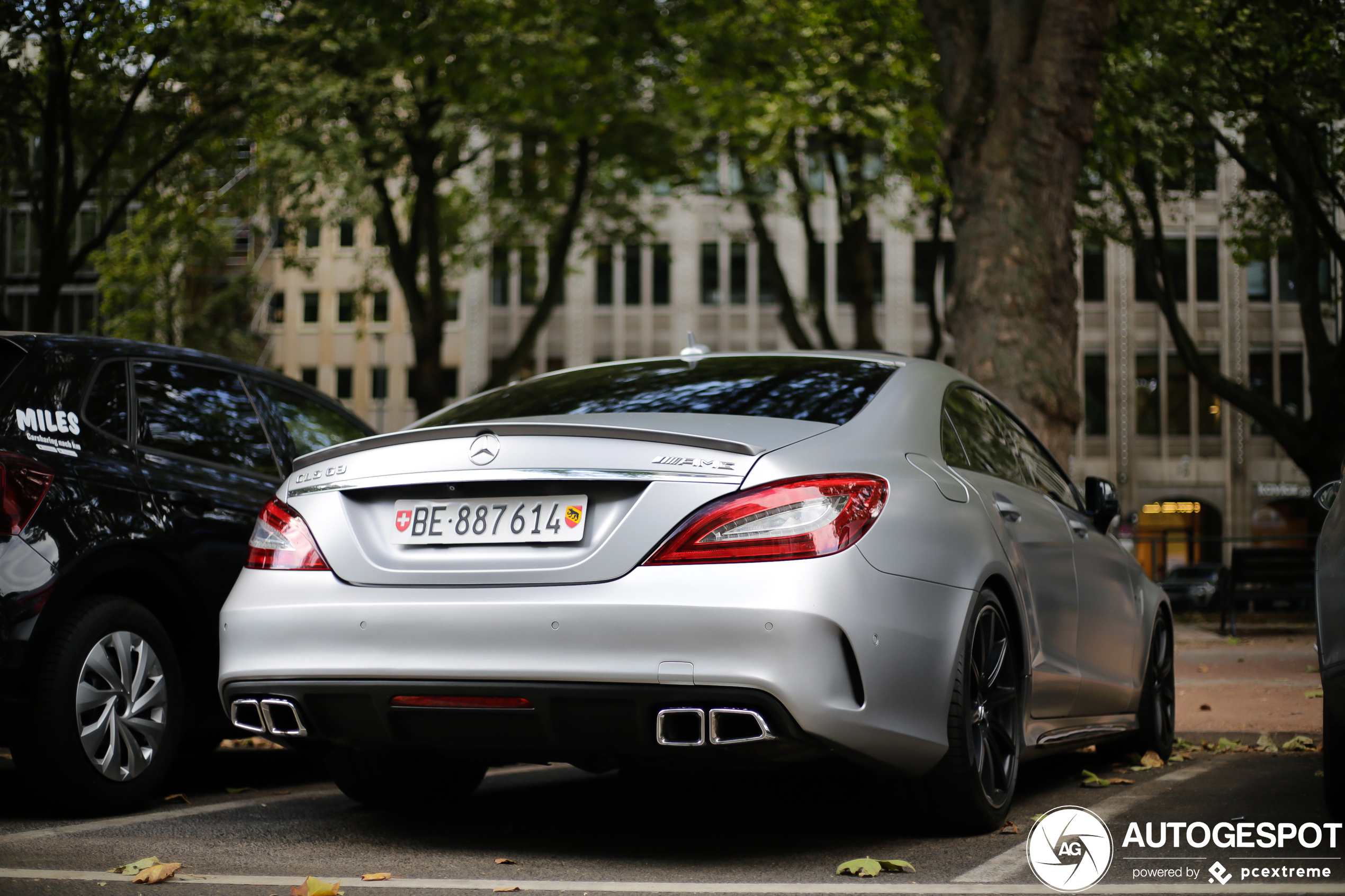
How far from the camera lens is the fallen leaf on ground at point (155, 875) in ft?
12.5

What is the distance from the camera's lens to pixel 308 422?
665 cm

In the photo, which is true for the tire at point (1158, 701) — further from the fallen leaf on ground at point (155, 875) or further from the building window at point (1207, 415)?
the building window at point (1207, 415)

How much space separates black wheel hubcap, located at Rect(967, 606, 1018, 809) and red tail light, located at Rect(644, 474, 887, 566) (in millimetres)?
740

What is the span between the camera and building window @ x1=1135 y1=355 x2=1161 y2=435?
1907 inches

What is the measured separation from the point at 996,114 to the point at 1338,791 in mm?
6376

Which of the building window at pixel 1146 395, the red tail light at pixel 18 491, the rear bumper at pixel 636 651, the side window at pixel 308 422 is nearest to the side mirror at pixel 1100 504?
the rear bumper at pixel 636 651

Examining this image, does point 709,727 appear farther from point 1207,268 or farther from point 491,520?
point 1207,268

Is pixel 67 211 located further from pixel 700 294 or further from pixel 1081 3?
pixel 700 294

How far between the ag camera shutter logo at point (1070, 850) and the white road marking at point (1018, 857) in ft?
0.10

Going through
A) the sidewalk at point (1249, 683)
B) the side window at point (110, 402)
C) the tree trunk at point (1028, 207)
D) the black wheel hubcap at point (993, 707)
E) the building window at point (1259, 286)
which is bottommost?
the sidewalk at point (1249, 683)

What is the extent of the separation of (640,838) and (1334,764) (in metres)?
2.14

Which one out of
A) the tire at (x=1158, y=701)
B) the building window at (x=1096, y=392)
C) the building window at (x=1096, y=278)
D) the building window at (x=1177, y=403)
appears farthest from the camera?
the building window at (x=1096, y=278)

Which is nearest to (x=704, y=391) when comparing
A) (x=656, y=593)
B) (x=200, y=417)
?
Result: (x=656, y=593)

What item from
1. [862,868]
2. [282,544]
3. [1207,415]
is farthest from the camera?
[1207,415]
